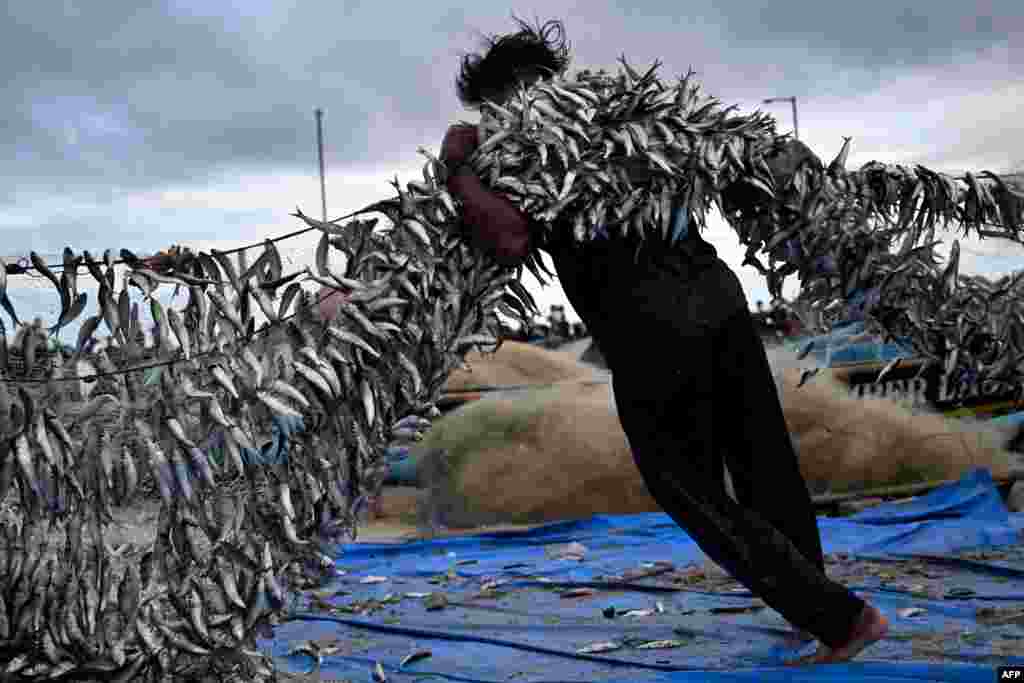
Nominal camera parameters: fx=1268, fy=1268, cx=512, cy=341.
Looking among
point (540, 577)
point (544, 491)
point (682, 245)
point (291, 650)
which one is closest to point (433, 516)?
point (544, 491)

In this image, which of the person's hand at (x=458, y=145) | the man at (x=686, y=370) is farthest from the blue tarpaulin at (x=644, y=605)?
the person's hand at (x=458, y=145)

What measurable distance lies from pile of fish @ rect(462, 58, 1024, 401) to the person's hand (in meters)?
0.03

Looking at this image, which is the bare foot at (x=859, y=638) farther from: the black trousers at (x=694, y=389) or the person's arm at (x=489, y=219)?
the person's arm at (x=489, y=219)

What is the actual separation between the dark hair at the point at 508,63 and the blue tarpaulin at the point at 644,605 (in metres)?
1.47

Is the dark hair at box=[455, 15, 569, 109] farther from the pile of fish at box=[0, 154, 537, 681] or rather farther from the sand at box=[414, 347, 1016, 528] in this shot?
the sand at box=[414, 347, 1016, 528]

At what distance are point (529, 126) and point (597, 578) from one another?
2681 millimetres

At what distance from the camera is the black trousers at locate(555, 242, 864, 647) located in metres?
3.23

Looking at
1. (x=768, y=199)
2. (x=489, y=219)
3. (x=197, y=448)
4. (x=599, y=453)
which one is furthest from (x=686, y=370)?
(x=599, y=453)

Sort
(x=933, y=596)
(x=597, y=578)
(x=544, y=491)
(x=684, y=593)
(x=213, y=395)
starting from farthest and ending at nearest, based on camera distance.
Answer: (x=544, y=491), (x=597, y=578), (x=684, y=593), (x=933, y=596), (x=213, y=395)

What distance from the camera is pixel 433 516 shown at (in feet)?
22.6

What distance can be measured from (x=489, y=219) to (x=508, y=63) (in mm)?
688

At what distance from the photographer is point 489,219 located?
2.81 m

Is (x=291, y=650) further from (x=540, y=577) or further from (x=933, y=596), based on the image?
(x=933, y=596)

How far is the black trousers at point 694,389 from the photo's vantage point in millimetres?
3227
